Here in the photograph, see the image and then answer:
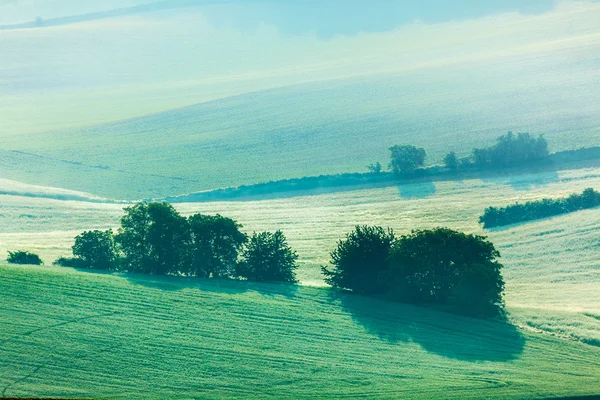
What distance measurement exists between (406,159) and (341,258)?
151ft

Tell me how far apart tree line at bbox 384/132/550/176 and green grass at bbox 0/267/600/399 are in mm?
47744

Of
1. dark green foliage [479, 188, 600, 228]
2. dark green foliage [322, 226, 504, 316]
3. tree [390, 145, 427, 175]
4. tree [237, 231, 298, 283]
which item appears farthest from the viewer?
tree [390, 145, 427, 175]

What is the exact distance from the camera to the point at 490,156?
339 ft

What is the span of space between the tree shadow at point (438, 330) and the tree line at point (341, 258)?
1457mm

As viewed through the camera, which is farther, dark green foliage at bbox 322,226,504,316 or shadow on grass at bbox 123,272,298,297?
shadow on grass at bbox 123,272,298,297

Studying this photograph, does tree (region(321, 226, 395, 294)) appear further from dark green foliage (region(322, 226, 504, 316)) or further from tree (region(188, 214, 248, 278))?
tree (region(188, 214, 248, 278))

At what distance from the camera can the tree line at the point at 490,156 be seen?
103 m

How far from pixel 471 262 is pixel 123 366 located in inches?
787

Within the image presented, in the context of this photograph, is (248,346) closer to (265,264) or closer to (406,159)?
(265,264)

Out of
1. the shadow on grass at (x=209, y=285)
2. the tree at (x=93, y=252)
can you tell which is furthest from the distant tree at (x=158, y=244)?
the shadow on grass at (x=209, y=285)

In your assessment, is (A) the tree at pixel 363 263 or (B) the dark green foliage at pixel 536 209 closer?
(A) the tree at pixel 363 263

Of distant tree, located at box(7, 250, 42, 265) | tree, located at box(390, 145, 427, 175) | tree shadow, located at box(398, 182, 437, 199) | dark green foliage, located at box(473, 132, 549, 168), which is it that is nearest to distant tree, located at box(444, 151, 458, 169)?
dark green foliage, located at box(473, 132, 549, 168)

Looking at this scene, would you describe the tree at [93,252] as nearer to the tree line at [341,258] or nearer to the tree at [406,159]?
the tree line at [341,258]

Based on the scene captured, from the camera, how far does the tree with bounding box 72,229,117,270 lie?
61000 mm
